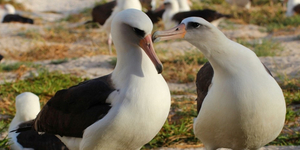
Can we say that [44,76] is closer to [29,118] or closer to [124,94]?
[29,118]

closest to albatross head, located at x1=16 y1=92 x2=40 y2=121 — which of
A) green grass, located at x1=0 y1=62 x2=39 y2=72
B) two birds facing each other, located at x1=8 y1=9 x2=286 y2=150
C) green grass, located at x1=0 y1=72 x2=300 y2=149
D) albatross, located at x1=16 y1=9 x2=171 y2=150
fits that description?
green grass, located at x1=0 y1=72 x2=300 y2=149

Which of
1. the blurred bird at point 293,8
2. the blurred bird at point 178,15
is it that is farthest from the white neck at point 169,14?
the blurred bird at point 293,8

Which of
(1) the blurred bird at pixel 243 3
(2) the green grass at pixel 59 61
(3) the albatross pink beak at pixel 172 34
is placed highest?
(3) the albatross pink beak at pixel 172 34

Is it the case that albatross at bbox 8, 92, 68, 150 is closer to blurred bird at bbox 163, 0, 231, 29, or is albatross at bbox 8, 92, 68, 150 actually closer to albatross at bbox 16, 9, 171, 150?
albatross at bbox 16, 9, 171, 150

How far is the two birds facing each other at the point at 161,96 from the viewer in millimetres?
3053

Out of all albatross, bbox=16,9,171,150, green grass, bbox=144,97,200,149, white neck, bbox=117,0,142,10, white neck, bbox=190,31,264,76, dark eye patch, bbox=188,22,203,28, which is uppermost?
dark eye patch, bbox=188,22,203,28

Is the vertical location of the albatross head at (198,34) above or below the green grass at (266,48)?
above

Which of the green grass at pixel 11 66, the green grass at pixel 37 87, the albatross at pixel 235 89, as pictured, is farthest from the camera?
the green grass at pixel 11 66

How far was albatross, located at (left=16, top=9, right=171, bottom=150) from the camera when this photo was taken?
10.2ft

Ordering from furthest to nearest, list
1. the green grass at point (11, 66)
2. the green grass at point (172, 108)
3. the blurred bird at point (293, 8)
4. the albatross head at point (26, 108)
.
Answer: the blurred bird at point (293, 8), the green grass at point (11, 66), the albatross head at point (26, 108), the green grass at point (172, 108)

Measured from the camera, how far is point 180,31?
312cm

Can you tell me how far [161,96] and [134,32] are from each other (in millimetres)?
456

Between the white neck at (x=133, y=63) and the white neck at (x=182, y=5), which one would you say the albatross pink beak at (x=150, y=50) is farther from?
the white neck at (x=182, y=5)

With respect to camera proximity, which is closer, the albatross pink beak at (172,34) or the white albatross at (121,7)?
the albatross pink beak at (172,34)
